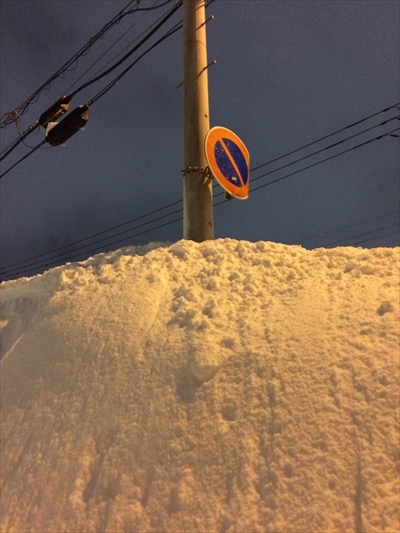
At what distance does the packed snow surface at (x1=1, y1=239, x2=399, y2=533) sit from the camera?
2326 millimetres

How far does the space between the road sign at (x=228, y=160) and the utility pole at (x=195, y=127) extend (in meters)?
0.37

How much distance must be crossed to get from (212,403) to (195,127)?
13.5 ft

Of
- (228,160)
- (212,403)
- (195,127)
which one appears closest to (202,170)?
(228,160)

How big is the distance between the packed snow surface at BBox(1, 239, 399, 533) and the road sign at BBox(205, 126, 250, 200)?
135 centimetres

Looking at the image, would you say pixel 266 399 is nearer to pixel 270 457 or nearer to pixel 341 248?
pixel 270 457

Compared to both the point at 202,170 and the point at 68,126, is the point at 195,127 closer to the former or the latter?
the point at 202,170

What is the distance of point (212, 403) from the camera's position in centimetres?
292

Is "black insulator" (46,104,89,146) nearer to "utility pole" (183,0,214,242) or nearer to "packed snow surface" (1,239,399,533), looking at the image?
"utility pole" (183,0,214,242)

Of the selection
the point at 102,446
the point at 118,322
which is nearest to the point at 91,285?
the point at 118,322

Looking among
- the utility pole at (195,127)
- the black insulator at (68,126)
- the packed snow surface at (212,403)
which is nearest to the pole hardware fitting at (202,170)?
the utility pole at (195,127)

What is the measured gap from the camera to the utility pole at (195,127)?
18.5 feet

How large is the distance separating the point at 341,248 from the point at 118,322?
2.62m

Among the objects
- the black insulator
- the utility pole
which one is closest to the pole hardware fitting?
the utility pole

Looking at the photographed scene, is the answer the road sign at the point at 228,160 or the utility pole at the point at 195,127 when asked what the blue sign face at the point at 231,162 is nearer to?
the road sign at the point at 228,160
